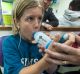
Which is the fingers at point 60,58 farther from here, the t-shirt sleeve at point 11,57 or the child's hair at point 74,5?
the child's hair at point 74,5

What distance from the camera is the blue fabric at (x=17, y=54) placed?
2.98ft

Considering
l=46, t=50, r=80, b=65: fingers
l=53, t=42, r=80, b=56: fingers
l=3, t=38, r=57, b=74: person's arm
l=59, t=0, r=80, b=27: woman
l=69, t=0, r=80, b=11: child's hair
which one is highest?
l=69, t=0, r=80, b=11: child's hair

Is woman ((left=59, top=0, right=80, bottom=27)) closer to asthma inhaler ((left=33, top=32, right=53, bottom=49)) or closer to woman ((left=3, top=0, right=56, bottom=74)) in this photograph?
woman ((left=3, top=0, right=56, bottom=74))

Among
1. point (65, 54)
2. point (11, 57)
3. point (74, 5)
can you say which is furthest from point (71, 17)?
point (65, 54)

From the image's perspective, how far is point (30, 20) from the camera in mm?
960

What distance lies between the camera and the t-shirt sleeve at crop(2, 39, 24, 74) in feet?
2.93

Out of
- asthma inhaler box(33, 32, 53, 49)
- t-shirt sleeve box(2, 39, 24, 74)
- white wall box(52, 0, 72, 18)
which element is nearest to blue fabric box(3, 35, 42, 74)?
t-shirt sleeve box(2, 39, 24, 74)

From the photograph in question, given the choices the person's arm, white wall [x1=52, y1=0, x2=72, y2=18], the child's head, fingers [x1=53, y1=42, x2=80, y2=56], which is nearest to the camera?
fingers [x1=53, y1=42, x2=80, y2=56]

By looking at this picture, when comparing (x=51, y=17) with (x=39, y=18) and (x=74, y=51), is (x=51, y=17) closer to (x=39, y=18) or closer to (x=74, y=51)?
(x=39, y=18)

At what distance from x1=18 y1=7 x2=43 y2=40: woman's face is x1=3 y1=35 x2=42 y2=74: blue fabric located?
6 cm

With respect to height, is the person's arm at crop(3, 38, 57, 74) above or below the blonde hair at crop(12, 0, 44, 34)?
below

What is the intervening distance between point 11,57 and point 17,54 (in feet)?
0.13

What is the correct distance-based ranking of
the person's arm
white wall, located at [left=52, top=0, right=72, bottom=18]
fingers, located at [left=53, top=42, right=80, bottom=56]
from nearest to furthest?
Answer: fingers, located at [left=53, top=42, right=80, bottom=56]
the person's arm
white wall, located at [left=52, top=0, right=72, bottom=18]

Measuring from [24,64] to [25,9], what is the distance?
0.28 meters
